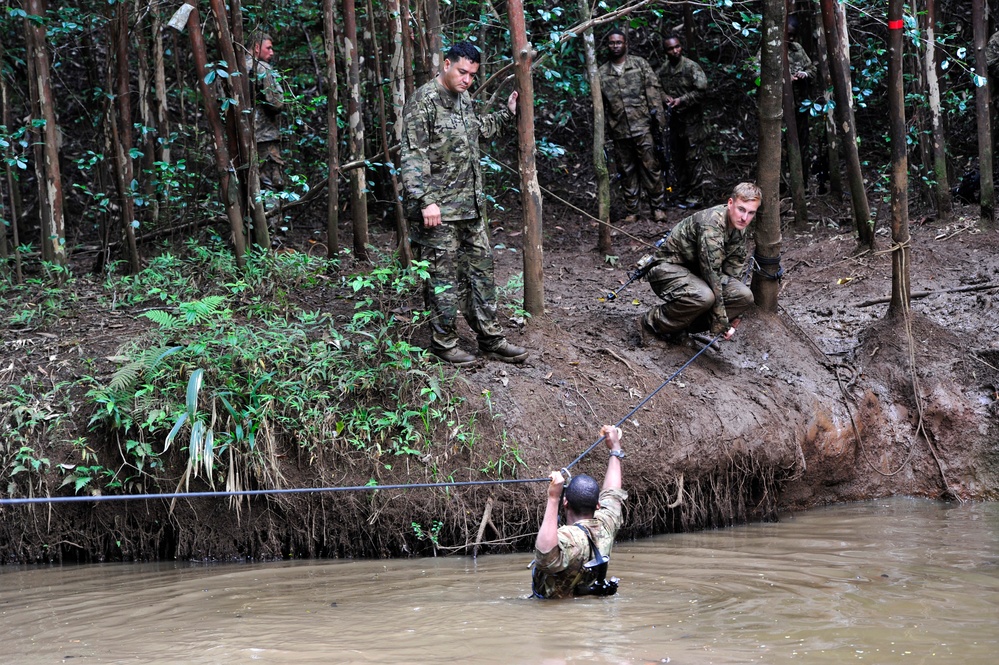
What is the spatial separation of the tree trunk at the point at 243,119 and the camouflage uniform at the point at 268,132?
1.31 meters

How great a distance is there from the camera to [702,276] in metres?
7.87

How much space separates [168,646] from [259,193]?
4.77m

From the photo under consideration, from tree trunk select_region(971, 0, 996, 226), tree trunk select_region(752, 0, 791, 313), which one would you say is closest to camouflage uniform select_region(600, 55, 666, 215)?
tree trunk select_region(971, 0, 996, 226)

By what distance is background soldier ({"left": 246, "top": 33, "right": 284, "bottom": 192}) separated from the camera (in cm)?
1004

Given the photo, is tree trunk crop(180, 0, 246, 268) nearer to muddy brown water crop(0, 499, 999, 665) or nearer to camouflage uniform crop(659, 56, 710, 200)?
muddy brown water crop(0, 499, 999, 665)

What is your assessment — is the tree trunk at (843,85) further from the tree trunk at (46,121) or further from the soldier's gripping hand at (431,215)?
the tree trunk at (46,121)

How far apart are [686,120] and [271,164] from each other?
16.7 ft

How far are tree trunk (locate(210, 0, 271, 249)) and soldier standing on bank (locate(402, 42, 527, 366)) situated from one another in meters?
1.94

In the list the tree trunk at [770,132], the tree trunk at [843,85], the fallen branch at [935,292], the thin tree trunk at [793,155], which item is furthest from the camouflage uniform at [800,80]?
the tree trunk at [770,132]

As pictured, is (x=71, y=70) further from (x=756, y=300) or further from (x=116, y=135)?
(x=756, y=300)

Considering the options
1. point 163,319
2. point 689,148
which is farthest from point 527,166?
point 689,148

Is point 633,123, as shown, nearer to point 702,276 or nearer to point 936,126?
point 936,126

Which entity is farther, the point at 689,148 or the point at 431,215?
the point at 689,148

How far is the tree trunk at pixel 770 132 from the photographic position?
25.8 ft
